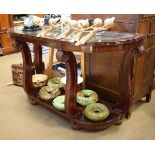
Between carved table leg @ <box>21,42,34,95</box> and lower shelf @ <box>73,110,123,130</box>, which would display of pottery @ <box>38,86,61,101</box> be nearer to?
carved table leg @ <box>21,42,34,95</box>

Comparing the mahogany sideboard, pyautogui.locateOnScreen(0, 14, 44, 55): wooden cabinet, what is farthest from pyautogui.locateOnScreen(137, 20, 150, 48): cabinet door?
pyautogui.locateOnScreen(0, 14, 44, 55): wooden cabinet

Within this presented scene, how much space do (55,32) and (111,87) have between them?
2.36 ft

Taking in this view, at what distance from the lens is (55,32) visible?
1.71 m

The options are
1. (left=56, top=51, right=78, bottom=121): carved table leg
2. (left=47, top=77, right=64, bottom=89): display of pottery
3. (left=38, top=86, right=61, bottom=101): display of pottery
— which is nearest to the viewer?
(left=56, top=51, right=78, bottom=121): carved table leg

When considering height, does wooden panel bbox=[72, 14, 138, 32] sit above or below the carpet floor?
above

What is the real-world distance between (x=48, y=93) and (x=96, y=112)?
554 millimetres

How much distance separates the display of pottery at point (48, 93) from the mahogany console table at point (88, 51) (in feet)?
0.17

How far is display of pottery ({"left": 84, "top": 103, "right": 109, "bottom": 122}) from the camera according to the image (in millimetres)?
1696

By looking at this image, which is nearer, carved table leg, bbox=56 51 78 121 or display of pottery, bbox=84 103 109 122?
carved table leg, bbox=56 51 78 121

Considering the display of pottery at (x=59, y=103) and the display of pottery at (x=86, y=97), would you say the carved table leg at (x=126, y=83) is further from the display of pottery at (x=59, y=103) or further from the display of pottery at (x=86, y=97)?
the display of pottery at (x=59, y=103)

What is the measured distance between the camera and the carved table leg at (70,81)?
60.9 inches

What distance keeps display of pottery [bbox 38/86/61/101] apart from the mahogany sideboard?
337 millimetres

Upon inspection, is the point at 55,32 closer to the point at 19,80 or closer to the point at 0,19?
the point at 19,80
